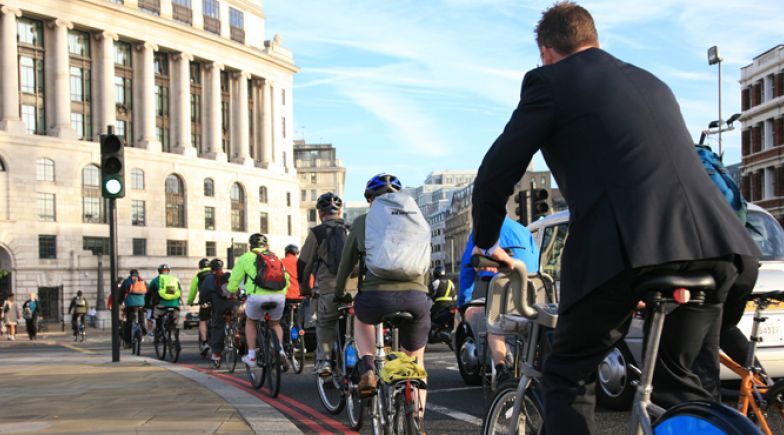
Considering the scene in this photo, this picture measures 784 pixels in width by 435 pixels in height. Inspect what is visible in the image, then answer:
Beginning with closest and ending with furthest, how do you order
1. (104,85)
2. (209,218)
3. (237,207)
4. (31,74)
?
(31,74) → (104,85) → (209,218) → (237,207)

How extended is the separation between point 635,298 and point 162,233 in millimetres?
73798

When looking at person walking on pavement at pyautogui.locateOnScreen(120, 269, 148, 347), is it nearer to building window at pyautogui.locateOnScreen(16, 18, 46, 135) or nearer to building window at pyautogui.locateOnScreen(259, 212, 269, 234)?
building window at pyautogui.locateOnScreen(16, 18, 46, 135)

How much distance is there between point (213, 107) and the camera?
83000 mm

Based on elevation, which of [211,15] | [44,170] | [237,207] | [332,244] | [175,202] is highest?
[211,15]

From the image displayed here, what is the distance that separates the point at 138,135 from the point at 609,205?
76543 mm

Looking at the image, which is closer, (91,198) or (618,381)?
(618,381)

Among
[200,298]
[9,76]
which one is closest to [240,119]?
[9,76]

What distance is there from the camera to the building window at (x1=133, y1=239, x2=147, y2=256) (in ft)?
236

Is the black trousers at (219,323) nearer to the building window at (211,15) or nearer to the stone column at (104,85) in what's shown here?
the stone column at (104,85)

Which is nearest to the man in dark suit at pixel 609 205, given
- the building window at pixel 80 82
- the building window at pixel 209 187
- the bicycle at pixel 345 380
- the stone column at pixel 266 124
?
the bicycle at pixel 345 380

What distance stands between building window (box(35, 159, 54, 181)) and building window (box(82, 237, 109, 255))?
5406 mm

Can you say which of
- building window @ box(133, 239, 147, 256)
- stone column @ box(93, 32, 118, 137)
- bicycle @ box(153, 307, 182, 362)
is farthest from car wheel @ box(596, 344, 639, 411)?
stone column @ box(93, 32, 118, 137)

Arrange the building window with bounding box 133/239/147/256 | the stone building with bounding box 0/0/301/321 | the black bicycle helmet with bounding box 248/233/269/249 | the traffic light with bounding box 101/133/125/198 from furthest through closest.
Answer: the building window with bounding box 133/239/147/256
the stone building with bounding box 0/0/301/321
the traffic light with bounding box 101/133/125/198
the black bicycle helmet with bounding box 248/233/269/249

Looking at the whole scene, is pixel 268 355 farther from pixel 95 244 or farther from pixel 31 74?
pixel 31 74
